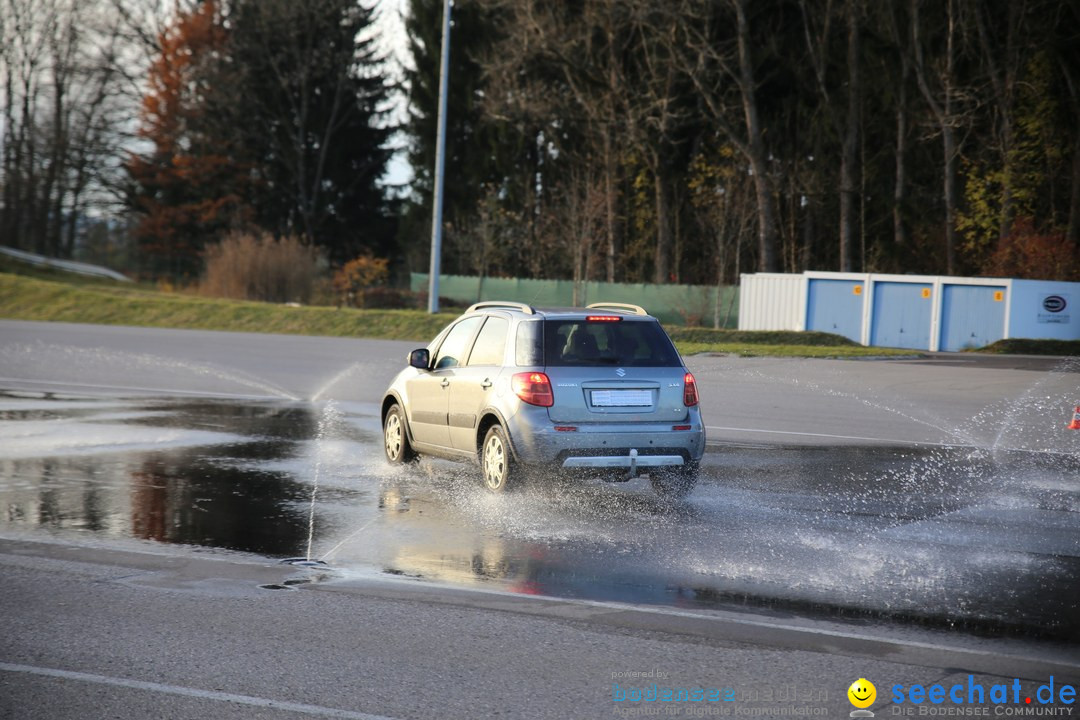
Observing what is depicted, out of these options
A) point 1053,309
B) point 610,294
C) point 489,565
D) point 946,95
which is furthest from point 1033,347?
point 489,565

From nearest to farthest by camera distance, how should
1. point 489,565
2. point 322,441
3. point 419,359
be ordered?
point 489,565, point 419,359, point 322,441

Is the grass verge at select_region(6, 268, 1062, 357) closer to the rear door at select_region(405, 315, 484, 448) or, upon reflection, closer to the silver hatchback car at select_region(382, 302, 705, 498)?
the rear door at select_region(405, 315, 484, 448)

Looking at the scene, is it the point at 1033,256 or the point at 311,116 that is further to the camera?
the point at 311,116

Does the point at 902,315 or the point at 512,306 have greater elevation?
the point at 902,315

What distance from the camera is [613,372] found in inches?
413

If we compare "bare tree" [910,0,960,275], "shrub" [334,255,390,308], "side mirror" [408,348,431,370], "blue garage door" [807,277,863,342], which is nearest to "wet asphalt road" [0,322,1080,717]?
"side mirror" [408,348,431,370]

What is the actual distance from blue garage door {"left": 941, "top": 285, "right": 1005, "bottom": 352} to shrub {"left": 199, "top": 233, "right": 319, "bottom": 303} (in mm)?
21281

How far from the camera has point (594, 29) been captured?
159 ft

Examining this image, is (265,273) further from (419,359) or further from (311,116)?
(419,359)

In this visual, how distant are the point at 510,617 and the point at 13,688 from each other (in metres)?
2.48

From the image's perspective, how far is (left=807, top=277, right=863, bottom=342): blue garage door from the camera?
3788 centimetres

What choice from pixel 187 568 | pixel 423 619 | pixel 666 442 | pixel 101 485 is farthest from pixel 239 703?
pixel 101 485

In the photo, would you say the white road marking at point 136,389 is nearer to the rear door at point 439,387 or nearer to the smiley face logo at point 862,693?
the rear door at point 439,387

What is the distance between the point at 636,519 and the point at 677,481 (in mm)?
1048
